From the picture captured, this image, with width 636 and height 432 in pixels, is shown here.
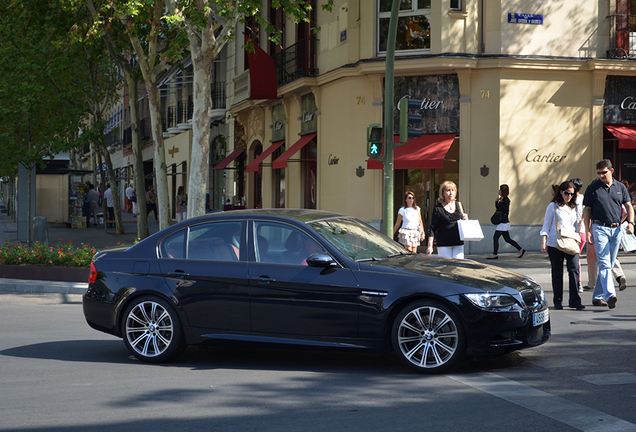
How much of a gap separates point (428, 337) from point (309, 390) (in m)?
1.14

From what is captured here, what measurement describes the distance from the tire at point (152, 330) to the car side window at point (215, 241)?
57cm

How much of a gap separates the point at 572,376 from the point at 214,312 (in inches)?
123

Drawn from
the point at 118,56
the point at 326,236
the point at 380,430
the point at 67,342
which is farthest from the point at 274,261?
the point at 118,56

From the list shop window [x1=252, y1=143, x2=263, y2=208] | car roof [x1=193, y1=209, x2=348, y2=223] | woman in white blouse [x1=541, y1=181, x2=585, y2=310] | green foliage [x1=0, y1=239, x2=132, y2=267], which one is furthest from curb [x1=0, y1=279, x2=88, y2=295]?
shop window [x1=252, y1=143, x2=263, y2=208]

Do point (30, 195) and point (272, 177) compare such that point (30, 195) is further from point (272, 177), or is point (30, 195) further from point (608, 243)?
point (608, 243)

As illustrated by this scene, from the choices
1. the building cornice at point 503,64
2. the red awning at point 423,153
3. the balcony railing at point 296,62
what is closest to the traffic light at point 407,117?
the red awning at point 423,153

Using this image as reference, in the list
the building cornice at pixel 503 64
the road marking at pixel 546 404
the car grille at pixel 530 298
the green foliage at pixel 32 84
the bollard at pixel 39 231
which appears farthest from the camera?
the green foliage at pixel 32 84

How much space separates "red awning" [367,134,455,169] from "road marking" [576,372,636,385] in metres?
13.3

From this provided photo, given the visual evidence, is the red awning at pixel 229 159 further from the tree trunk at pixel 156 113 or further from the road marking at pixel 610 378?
the road marking at pixel 610 378

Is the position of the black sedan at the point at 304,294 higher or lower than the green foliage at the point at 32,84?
lower

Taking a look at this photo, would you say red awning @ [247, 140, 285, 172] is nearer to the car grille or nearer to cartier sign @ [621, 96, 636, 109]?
cartier sign @ [621, 96, 636, 109]

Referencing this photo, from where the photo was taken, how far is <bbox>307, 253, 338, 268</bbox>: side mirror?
6.77 meters

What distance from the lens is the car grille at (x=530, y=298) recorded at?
6702mm

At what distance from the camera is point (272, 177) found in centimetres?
2836
